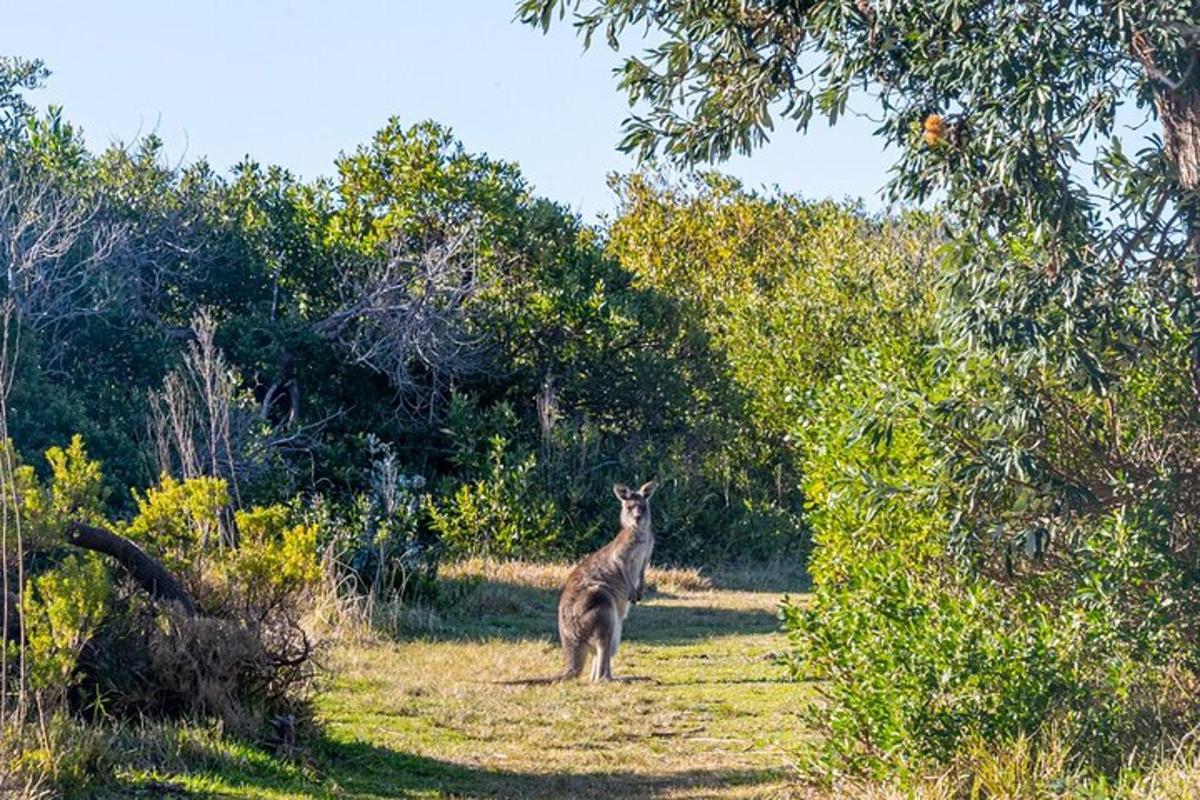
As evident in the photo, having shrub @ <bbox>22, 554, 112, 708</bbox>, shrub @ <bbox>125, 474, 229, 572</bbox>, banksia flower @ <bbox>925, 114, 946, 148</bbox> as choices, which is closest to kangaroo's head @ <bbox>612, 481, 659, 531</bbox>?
shrub @ <bbox>125, 474, 229, 572</bbox>

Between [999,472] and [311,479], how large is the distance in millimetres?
15022

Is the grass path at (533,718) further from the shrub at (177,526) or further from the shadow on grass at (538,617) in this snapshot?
the shrub at (177,526)

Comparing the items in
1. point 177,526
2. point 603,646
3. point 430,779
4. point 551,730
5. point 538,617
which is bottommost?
point 430,779

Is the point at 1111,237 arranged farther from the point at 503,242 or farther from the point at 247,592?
the point at 503,242

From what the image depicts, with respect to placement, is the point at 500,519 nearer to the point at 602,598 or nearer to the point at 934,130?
the point at 602,598

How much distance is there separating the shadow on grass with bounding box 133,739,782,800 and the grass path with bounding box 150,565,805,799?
0.05 feet

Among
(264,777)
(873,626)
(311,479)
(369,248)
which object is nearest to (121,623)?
(264,777)

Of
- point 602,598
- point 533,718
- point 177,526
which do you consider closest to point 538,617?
point 602,598

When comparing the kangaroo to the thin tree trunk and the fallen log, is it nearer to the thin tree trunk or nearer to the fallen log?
the fallen log

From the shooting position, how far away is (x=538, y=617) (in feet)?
63.2

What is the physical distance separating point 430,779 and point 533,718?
91.7 inches

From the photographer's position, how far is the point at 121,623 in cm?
1069

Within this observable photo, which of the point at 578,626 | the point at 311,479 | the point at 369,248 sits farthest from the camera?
the point at 369,248

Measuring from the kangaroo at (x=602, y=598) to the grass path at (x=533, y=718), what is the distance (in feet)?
1.31
